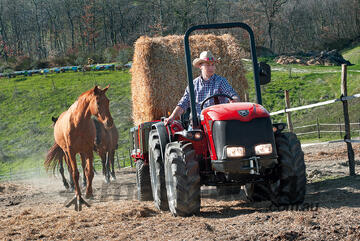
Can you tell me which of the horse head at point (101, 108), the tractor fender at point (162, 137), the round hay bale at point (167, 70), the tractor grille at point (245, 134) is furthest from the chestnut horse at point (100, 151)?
the tractor grille at point (245, 134)

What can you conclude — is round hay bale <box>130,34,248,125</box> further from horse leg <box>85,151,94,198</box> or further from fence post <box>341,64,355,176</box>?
fence post <box>341,64,355,176</box>

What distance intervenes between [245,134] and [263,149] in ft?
0.83

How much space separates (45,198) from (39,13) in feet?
224

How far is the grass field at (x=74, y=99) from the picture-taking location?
2336cm

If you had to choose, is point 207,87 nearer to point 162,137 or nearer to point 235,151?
point 162,137

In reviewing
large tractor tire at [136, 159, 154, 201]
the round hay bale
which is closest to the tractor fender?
large tractor tire at [136, 159, 154, 201]

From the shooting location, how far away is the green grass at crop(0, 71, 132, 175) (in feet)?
80.7

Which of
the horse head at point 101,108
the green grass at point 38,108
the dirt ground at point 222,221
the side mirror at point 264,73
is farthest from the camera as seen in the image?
the green grass at point 38,108

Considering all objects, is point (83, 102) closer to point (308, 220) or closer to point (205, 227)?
point (205, 227)

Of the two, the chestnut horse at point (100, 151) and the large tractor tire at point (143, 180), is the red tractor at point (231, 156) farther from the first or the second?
the chestnut horse at point (100, 151)

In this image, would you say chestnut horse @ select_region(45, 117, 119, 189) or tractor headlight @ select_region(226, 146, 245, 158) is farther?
chestnut horse @ select_region(45, 117, 119, 189)

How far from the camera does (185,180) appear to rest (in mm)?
5082

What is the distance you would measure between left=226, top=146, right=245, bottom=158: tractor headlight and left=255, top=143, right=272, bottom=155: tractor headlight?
156 mm

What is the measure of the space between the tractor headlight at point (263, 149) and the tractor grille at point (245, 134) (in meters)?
0.04
